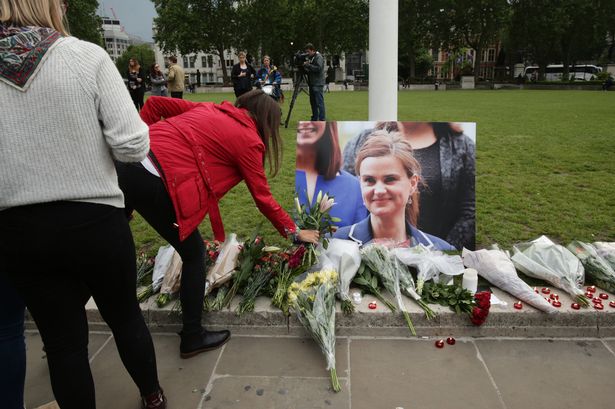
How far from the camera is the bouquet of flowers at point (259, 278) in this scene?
9.81 ft

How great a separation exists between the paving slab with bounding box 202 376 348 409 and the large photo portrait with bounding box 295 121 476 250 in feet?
4.91

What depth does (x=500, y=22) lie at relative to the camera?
139 ft

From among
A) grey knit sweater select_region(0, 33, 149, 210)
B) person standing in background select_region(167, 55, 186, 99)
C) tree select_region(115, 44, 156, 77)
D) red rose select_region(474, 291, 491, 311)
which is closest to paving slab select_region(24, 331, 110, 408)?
grey knit sweater select_region(0, 33, 149, 210)

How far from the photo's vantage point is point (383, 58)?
406 cm

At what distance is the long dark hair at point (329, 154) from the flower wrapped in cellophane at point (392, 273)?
78 centimetres

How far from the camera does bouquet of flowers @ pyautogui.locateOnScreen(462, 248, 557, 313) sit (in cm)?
293

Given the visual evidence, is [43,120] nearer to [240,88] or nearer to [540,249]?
[540,249]

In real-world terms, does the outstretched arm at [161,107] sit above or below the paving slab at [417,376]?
above

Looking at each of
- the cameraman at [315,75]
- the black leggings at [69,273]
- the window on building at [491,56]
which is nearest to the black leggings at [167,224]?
the black leggings at [69,273]

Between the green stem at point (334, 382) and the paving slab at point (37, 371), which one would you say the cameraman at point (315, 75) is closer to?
the paving slab at point (37, 371)

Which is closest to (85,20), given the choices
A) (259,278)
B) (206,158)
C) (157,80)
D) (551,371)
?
(157,80)

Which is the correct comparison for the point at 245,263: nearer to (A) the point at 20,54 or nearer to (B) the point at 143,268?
(B) the point at 143,268

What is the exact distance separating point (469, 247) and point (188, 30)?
47456 mm

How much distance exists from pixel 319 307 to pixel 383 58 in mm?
2299
